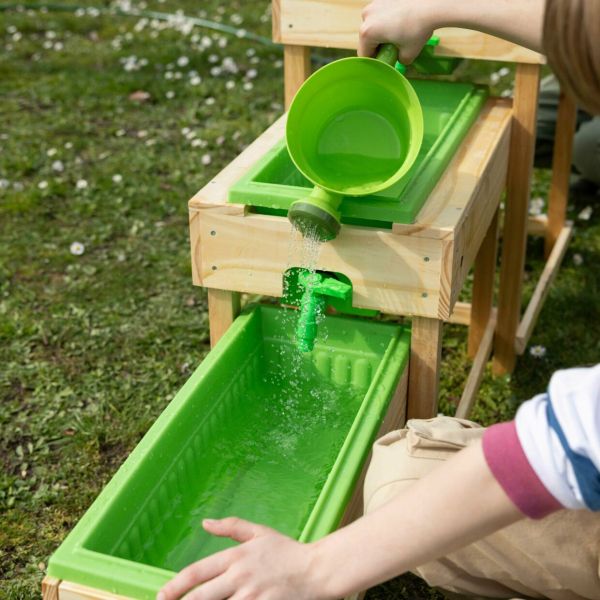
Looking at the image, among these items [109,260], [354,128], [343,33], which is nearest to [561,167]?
[343,33]

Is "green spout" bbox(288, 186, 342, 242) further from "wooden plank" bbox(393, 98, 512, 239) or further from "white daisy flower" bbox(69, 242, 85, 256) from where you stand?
"white daisy flower" bbox(69, 242, 85, 256)

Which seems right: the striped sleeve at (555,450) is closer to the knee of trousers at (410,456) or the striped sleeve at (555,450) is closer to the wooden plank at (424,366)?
the knee of trousers at (410,456)

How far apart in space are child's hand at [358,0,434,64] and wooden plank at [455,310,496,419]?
0.80 m

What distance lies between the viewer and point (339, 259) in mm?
1758

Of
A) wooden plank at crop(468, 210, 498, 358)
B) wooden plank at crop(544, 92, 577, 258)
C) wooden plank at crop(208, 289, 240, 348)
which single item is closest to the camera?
wooden plank at crop(208, 289, 240, 348)

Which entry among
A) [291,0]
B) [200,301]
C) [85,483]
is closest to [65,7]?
[200,301]

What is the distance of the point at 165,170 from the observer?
11.9 feet

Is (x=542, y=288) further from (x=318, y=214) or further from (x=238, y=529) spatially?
(x=238, y=529)

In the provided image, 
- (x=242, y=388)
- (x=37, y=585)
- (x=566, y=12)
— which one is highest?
(x=566, y=12)

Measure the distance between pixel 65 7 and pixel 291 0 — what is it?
3462 millimetres

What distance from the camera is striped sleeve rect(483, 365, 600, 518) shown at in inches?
40.6

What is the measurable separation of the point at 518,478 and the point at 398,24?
3.29 feet

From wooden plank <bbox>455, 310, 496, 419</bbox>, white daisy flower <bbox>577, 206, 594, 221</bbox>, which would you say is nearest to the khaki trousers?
wooden plank <bbox>455, 310, 496, 419</bbox>

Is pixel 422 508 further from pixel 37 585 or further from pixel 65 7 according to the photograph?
pixel 65 7
